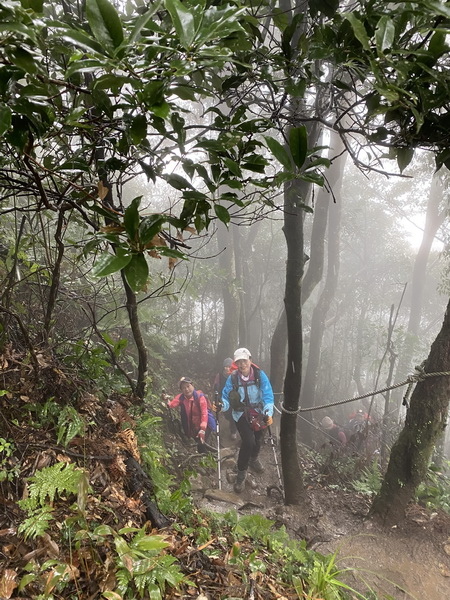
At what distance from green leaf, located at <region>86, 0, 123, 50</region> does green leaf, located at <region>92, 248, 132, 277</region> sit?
48cm

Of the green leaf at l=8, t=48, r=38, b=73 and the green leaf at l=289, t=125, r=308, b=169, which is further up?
the green leaf at l=289, t=125, r=308, b=169

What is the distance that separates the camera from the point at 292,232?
14.0 ft

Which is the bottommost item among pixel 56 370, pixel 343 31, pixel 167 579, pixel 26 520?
pixel 167 579

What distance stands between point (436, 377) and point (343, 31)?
391 cm

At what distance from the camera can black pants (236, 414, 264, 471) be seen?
6.17 metres

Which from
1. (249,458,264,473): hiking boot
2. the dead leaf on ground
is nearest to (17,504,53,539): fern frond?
the dead leaf on ground

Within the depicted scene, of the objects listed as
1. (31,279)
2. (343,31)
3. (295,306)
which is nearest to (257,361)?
(295,306)

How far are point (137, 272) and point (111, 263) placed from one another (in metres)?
0.07

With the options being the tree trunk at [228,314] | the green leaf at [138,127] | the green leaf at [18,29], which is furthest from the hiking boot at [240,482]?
the green leaf at [18,29]

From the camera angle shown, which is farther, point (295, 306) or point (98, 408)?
point (295, 306)

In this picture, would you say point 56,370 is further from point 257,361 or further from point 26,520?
point 257,361

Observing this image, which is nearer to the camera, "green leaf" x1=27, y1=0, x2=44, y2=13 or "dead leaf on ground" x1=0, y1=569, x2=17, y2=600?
"green leaf" x1=27, y1=0, x2=44, y2=13

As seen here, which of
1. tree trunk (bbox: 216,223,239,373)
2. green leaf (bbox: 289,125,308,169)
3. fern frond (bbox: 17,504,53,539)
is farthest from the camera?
tree trunk (bbox: 216,223,239,373)

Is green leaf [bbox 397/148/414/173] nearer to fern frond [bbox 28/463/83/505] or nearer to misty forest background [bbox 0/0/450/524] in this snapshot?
misty forest background [bbox 0/0/450/524]
